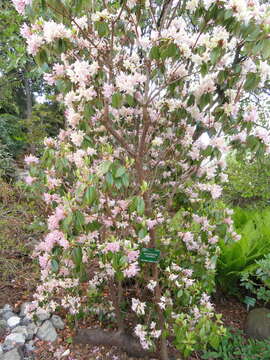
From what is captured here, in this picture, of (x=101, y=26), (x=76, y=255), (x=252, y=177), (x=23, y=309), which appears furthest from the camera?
(x=252, y=177)

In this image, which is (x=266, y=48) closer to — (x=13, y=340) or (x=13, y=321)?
(x=13, y=340)

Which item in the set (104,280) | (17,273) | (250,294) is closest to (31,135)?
(17,273)

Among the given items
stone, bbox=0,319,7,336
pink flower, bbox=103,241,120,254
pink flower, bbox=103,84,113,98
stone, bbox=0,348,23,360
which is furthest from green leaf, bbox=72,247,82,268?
stone, bbox=0,319,7,336

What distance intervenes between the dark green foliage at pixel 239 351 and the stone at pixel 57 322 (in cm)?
126

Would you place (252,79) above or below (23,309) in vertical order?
above

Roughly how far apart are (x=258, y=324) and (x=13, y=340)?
217 cm

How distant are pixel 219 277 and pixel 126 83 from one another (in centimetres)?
254

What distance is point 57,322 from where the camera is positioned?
272cm

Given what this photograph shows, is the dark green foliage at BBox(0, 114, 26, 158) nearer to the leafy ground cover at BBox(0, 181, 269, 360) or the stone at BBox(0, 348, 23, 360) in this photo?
the leafy ground cover at BBox(0, 181, 269, 360)

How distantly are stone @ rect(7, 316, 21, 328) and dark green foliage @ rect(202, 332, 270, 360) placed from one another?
1.66m

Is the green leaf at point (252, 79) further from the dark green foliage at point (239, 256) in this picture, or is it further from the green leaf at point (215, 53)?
the dark green foliage at point (239, 256)

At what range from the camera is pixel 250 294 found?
3342mm

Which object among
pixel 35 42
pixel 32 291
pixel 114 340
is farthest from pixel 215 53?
pixel 32 291

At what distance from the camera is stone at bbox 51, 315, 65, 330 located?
2697 millimetres
